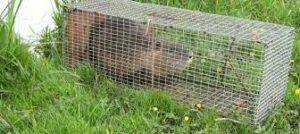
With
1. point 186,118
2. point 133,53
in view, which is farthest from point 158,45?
point 186,118

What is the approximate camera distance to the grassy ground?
127 inches

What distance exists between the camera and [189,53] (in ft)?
11.5

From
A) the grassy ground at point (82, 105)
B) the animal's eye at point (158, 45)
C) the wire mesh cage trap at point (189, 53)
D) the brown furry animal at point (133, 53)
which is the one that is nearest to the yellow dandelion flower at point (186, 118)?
the grassy ground at point (82, 105)

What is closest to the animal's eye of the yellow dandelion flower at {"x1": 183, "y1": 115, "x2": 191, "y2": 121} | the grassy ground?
the grassy ground

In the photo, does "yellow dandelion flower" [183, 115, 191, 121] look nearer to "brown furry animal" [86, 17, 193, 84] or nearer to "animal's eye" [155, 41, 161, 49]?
"brown furry animal" [86, 17, 193, 84]

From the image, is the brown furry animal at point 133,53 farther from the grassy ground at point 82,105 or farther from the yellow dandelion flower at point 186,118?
the yellow dandelion flower at point 186,118

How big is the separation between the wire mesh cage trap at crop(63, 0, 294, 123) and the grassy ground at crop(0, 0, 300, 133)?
11 centimetres

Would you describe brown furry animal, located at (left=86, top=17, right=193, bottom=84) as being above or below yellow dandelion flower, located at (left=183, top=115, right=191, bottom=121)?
above

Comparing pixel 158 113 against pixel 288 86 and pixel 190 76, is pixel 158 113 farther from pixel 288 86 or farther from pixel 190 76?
pixel 288 86

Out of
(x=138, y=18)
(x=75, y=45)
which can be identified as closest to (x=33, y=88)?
(x=75, y=45)

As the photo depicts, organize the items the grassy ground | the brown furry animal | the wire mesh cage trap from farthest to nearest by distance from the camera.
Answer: the brown furry animal
the wire mesh cage trap
the grassy ground

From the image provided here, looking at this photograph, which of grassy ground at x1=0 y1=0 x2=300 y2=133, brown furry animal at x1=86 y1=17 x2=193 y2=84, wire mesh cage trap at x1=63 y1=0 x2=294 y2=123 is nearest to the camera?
grassy ground at x1=0 y1=0 x2=300 y2=133

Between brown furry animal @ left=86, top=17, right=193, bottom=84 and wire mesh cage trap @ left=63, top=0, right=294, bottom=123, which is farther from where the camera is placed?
brown furry animal @ left=86, top=17, right=193, bottom=84

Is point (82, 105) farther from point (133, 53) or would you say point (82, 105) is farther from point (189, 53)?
point (189, 53)
